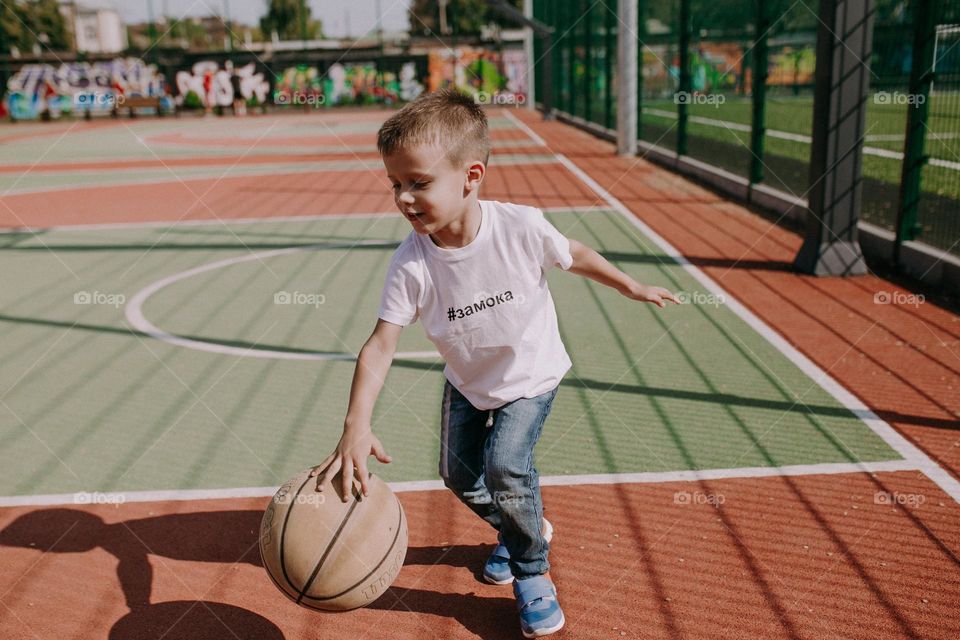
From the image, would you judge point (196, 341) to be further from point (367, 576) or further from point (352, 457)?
point (352, 457)

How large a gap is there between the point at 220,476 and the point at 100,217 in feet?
31.5

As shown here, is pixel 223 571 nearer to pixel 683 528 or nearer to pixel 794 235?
pixel 683 528

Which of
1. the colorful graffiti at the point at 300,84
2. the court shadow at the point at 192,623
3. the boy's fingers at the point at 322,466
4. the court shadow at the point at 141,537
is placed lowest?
the court shadow at the point at 192,623

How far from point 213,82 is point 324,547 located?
43.8 meters

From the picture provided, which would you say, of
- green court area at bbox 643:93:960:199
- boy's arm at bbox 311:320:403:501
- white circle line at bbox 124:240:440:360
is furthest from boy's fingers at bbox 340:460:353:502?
green court area at bbox 643:93:960:199

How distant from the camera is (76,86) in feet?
139

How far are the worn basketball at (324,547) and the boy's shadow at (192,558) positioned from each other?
1.48 feet

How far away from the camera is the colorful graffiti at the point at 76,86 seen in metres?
41.7

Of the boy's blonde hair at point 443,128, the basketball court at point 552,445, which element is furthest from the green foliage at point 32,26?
the boy's blonde hair at point 443,128

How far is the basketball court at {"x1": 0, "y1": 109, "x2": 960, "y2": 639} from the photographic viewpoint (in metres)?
3.18

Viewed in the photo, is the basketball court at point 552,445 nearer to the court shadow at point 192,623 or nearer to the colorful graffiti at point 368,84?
the court shadow at point 192,623

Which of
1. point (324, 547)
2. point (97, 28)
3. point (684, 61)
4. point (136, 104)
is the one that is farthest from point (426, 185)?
point (97, 28)

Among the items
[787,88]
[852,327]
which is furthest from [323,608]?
[787,88]

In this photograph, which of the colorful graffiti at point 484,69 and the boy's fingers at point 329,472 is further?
the colorful graffiti at point 484,69
